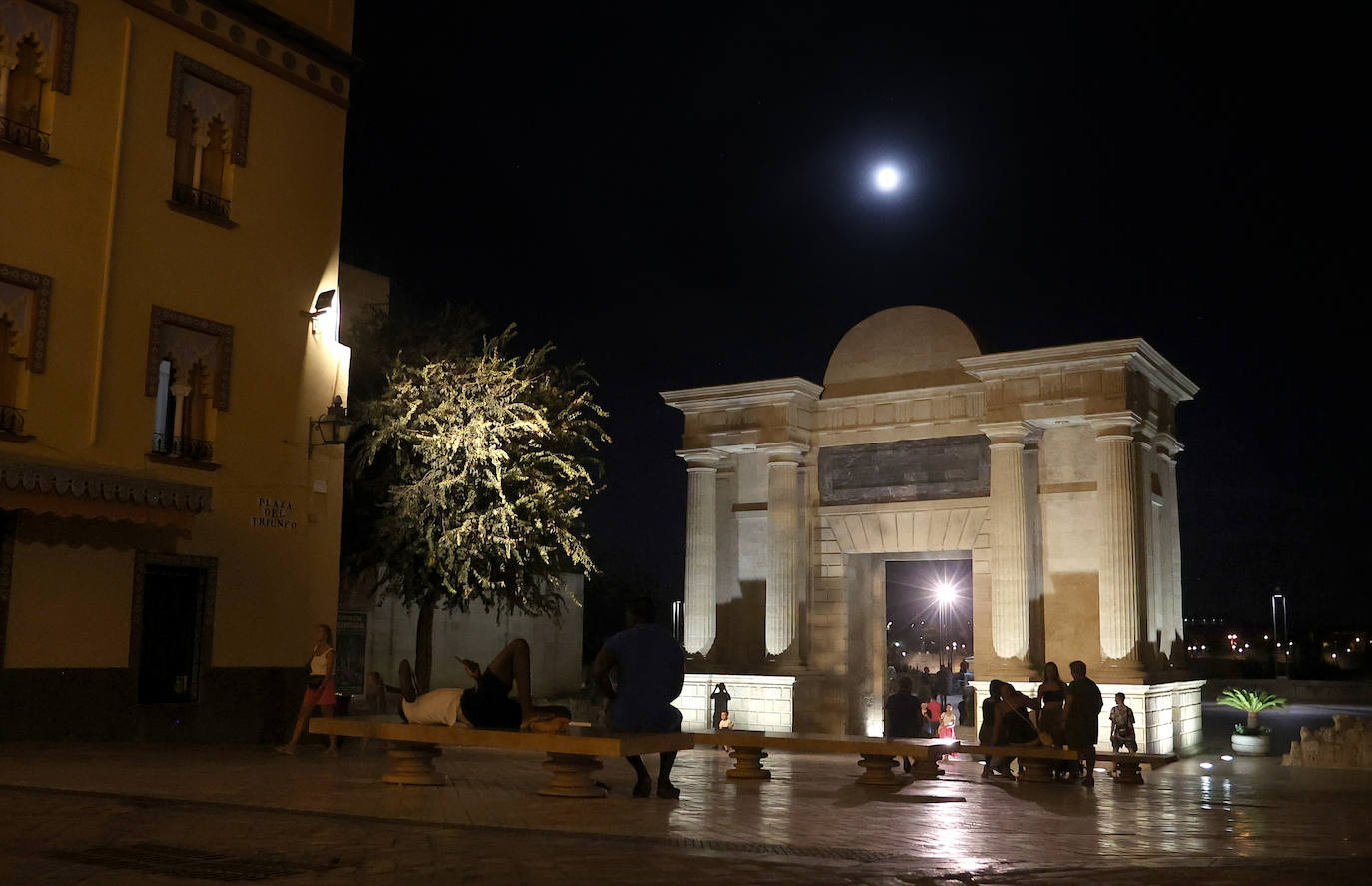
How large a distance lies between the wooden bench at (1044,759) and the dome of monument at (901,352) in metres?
12.0

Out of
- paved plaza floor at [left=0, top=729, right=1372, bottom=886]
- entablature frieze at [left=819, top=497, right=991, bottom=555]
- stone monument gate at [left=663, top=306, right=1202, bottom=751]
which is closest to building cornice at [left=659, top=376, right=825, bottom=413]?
stone monument gate at [left=663, top=306, right=1202, bottom=751]

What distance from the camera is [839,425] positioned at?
26.6m

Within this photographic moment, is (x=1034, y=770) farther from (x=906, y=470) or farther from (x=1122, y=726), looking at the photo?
(x=906, y=470)

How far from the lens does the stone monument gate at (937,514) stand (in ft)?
75.0

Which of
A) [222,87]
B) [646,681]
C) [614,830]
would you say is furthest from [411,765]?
[222,87]

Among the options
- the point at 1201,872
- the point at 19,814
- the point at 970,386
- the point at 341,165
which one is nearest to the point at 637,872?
the point at 1201,872

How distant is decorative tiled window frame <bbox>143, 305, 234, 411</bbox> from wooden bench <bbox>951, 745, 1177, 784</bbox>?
400 inches

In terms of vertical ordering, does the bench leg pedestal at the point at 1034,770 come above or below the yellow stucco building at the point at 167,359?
below

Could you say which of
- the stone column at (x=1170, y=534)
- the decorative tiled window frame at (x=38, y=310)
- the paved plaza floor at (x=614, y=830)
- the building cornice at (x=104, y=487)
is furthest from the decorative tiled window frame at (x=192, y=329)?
the stone column at (x=1170, y=534)

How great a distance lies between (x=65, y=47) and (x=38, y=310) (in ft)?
10.3

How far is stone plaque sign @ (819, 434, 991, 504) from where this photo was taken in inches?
973

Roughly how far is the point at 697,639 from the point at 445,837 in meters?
19.6

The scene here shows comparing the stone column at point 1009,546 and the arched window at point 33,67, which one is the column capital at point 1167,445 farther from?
the arched window at point 33,67

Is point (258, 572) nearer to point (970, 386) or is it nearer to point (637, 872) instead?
point (637, 872)
